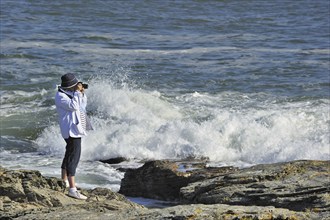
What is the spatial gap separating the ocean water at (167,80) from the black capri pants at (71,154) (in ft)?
10.4

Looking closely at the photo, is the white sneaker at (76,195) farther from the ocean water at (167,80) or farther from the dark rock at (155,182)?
the ocean water at (167,80)

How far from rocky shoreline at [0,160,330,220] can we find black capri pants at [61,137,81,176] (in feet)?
1.06

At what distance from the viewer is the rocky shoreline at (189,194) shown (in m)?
5.12

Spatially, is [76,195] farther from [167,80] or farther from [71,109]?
[167,80]

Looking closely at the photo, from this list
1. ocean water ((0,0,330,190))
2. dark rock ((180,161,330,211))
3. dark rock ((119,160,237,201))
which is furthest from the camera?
ocean water ((0,0,330,190))

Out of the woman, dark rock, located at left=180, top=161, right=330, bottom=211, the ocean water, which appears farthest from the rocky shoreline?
the ocean water

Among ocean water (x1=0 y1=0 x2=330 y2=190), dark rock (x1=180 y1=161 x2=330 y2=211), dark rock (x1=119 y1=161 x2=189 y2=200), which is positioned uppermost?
dark rock (x1=180 y1=161 x2=330 y2=211)

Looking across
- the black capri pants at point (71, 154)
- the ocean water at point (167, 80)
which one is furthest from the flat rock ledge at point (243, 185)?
the black capri pants at point (71, 154)

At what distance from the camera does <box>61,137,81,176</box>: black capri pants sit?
8438 mm

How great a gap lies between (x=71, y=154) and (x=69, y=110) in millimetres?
503

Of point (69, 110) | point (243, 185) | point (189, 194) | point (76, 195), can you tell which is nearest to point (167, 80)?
point (189, 194)

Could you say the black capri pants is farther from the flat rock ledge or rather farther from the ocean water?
the ocean water

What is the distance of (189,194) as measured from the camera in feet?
30.5

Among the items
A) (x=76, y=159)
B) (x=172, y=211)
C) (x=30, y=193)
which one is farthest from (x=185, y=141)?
(x=172, y=211)
